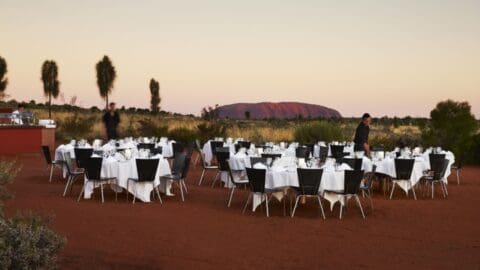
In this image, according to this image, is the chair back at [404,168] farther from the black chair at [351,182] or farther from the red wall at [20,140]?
the red wall at [20,140]

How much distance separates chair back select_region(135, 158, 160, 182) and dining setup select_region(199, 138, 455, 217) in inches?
56.8

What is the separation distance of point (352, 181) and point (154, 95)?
4238cm

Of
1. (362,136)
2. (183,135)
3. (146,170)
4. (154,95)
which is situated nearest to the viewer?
(146,170)

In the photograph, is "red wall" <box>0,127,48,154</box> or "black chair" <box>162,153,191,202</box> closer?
"black chair" <box>162,153,191,202</box>

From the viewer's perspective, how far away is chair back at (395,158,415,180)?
13.5 meters

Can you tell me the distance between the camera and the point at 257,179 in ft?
36.4

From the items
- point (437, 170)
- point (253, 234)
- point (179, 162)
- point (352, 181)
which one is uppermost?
point (179, 162)

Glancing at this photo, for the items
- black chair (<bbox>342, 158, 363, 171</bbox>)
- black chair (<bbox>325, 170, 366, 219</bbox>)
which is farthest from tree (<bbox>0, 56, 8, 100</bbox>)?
black chair (<bbox>325, 170, 366, 219</bbox>)

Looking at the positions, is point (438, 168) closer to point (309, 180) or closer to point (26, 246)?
point (309, 180)

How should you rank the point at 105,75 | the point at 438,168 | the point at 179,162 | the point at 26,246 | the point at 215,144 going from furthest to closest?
the point at 105,75
the point at 215,144
the point at 438,168
the point at 179,162
the point at 26,246

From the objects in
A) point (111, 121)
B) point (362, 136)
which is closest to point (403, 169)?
point (362, 136)

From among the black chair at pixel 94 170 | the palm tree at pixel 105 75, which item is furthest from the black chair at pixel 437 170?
the palm tree at pixel 105 75

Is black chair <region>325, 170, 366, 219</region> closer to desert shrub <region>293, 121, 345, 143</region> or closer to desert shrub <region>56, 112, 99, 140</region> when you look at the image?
desert shrub <region>293, 121, 345, 143</region>

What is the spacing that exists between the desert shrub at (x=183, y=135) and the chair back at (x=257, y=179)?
16.4m
